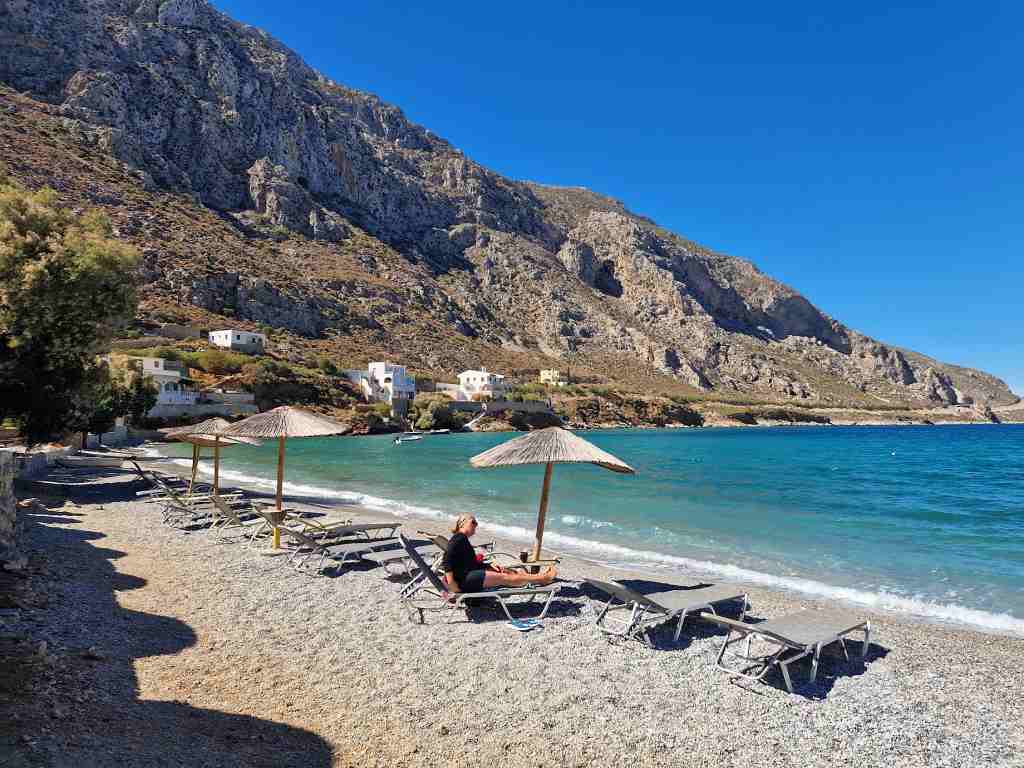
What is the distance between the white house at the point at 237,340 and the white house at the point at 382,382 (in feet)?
32.7

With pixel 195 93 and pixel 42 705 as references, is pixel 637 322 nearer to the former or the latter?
pixel 195 93

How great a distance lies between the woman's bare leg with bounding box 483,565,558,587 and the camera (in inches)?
286

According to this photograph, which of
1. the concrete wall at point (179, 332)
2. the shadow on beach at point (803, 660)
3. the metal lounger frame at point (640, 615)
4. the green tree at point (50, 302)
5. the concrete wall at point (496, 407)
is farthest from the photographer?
the concrete wall at point (496, 407)

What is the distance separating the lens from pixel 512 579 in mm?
7375

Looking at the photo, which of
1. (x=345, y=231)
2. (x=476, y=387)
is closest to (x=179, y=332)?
(x=476, y=387)

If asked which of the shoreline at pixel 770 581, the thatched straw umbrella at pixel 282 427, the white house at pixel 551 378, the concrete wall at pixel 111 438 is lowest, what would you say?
the concrete wall at pixel 111 438

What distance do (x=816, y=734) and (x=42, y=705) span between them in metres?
5.32

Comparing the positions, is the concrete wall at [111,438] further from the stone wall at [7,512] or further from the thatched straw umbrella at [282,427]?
the stone wall at [7,512]

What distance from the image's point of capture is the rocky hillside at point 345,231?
75.4 m

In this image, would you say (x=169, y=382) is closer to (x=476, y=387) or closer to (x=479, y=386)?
(x=476, y=387)

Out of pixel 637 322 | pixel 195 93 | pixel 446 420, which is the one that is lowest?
pixel 446 420

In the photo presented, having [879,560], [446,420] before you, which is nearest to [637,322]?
[446,420]

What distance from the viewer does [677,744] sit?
4.38m

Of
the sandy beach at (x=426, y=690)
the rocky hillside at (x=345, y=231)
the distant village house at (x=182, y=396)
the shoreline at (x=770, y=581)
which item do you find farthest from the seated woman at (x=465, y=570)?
the rocky hillside at (x=345, y=231)
